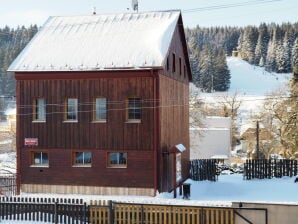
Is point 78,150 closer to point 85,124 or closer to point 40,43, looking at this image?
point 85,124

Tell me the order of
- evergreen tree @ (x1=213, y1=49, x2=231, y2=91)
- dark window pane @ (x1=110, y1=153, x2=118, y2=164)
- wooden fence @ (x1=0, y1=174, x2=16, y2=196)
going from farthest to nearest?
evergreen tree @ (x1=213, y1=49, x2=231, y2=91) < wooden fence @ (x1=0, y1=174, x2=16, y2=196) < dark window pane @ (x1=110, y1=153, x2=118, y2=164)

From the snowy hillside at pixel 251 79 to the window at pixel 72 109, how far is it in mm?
115635

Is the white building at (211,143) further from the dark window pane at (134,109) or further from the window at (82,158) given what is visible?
the dark window pane at (134,109)

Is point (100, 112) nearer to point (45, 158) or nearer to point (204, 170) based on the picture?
point (45, 158)

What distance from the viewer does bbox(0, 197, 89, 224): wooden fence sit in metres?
19.2

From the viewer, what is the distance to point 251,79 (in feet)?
543

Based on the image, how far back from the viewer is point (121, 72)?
86.2 feet

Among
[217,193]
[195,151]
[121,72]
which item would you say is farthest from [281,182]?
[195,151]

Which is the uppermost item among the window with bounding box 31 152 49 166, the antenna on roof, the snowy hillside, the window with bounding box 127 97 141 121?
the snowy hillside

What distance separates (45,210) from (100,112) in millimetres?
8396

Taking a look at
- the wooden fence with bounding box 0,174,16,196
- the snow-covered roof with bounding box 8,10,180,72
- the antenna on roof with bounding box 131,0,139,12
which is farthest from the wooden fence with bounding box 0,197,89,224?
the antenna on roof with bounding box 131,0,139,12

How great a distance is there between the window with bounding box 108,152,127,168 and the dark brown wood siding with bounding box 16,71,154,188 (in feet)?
1.01

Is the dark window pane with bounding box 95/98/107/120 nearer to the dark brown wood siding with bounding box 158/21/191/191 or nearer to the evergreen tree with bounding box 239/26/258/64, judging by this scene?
the dark brown wood siding with bounding box 158/21/191/191

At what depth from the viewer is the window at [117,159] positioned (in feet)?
87.3
